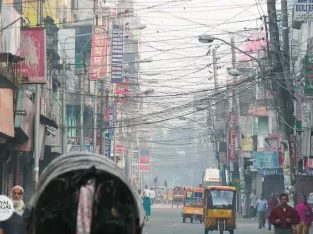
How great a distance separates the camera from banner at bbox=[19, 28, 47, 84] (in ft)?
96.4

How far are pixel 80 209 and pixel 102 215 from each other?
39 centimetres

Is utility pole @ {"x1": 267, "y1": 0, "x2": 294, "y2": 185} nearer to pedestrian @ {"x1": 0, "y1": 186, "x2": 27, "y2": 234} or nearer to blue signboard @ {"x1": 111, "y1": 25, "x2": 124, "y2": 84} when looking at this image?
pedestrian @ {"x1": 0, "y1": 186, "x2": 27, "y2": 234}

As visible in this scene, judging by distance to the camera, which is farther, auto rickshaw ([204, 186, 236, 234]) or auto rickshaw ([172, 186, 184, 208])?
auto rickshaw ([172, 186, 184, 208])

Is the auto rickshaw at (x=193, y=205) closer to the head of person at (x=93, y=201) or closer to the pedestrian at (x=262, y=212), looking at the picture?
the pedestrian at (x=262, y=212)

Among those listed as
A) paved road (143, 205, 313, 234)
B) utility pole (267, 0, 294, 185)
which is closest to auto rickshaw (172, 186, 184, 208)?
paved road (143, 205, 313, 234)

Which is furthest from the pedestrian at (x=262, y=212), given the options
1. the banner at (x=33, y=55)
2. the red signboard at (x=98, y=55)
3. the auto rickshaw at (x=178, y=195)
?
the auto rickshaw at (x=178, y=195)

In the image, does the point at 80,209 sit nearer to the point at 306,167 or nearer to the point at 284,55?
the point at 284,55

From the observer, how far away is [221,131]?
85938 mm

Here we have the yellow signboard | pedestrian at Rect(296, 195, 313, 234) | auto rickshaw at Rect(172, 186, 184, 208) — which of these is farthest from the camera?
auto rickshaw at Rect(172, 186, 184, 208)

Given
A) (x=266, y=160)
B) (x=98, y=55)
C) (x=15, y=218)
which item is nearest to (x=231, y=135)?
(x=266, y=160)

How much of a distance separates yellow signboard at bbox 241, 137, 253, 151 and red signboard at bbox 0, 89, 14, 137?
42540 millimetres

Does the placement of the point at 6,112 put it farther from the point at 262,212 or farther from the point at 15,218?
the point at 262,212

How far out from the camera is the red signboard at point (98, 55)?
52.6 m

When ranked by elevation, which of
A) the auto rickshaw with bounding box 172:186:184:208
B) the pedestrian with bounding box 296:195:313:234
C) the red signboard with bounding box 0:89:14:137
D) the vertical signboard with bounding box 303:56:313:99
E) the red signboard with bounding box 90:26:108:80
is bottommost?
the auto rickshaw with bounding box 172:186:184:208
